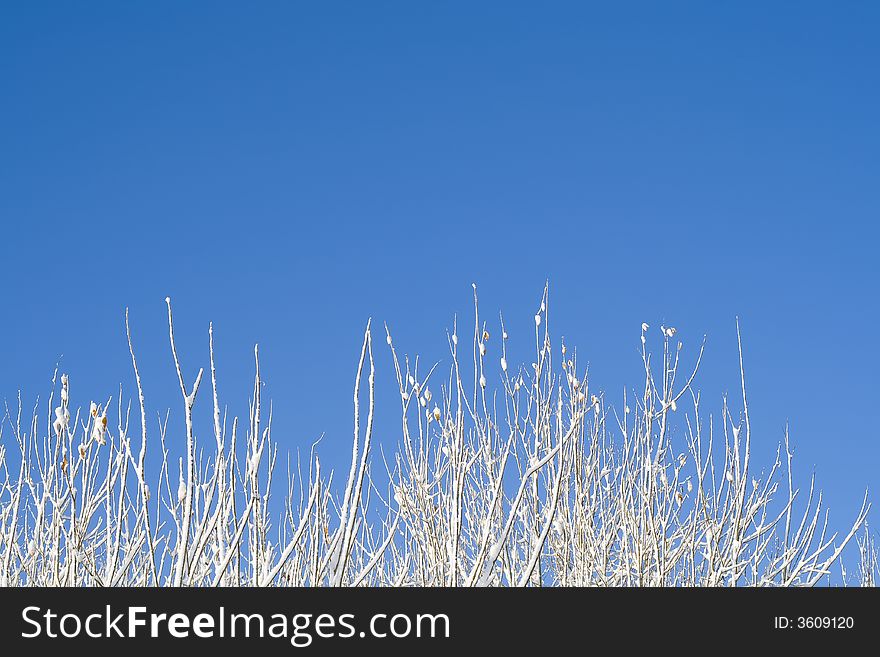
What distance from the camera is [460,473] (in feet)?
8.30

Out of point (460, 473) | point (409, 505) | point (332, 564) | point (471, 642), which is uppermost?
point (409, 505)

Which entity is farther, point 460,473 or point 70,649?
point 460,473

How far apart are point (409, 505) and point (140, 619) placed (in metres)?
1.61

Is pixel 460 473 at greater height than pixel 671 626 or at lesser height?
greater

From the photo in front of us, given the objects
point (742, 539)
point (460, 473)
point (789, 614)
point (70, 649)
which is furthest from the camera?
point (742, 539)

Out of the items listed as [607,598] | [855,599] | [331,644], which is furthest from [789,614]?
[331,644]

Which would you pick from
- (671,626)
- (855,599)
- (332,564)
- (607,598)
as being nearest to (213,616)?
(332,564)

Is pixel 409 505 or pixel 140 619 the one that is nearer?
pixel 140 619

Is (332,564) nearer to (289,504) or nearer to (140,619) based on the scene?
(140,619)

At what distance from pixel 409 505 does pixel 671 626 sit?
5.23 feet

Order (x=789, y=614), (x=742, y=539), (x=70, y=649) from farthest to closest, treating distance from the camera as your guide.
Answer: (x=742, y=539) < (x=789, y=614) < (x=70, y=649)

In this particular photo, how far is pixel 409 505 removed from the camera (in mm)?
3641

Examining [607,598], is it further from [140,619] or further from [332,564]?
[140,619]

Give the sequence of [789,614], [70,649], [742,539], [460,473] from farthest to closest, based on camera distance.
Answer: [742,539]
[460,473]
[789,614]
[70,649]
